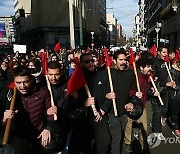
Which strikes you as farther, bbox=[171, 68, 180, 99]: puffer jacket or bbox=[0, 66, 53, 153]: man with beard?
bbox=[171, 68, 180, 99]: puffer jacket

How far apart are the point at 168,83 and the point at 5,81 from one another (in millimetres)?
3406

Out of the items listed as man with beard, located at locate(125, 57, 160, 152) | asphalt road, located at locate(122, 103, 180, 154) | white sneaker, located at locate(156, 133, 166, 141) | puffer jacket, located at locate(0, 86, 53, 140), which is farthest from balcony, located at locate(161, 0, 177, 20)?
puffer jacket, located at locate(0, 86, 53, 140)

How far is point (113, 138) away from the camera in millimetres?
4379

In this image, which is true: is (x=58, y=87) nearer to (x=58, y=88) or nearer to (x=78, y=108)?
(x=58, y=88)

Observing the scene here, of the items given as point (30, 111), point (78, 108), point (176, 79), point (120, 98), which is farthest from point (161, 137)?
point (30, 111)

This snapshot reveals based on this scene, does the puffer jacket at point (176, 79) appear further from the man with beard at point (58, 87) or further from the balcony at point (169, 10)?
the balcony at point (169, 10)

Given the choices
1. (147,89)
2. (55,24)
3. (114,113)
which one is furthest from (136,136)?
(55,24)

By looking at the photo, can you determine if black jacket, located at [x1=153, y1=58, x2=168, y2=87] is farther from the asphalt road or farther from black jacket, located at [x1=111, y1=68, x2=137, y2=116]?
black jacket, located at [x1=111, y1=68, x2=137, y2=116]

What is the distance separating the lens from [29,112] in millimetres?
3568
